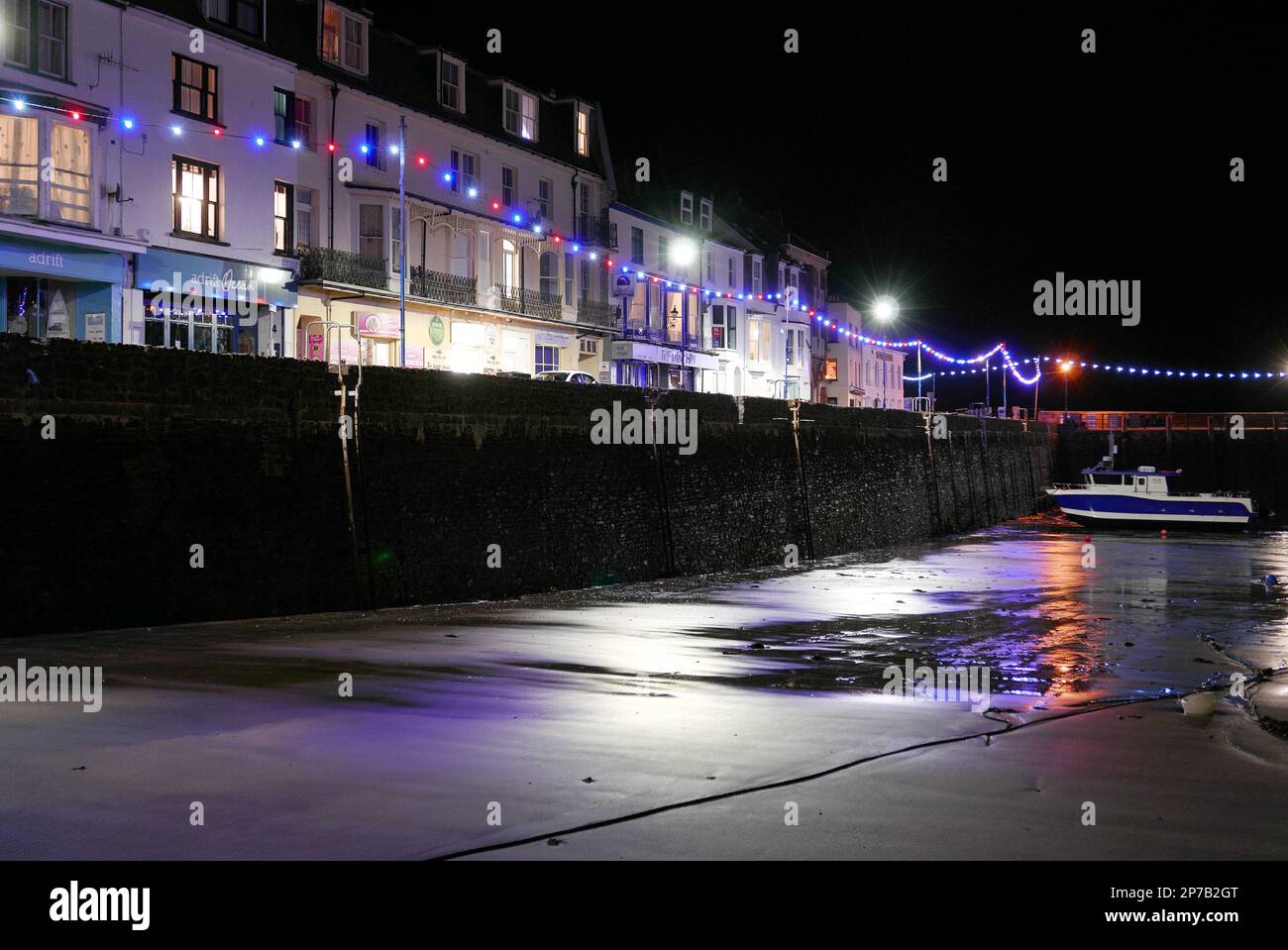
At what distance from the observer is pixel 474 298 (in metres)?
36.5

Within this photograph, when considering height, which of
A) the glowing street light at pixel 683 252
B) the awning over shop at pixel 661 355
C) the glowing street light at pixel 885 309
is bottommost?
the awning over shop at pixel 661 355

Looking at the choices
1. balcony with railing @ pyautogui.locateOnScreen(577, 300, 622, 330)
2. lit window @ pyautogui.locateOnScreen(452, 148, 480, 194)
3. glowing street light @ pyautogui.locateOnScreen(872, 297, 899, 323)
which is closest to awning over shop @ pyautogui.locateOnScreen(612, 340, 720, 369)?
balcony with railing @ pyautogui.locateOnScreen(577, 300, 622, 330)

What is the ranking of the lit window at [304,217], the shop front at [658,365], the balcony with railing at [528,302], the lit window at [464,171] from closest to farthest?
the lit window at [304,217]
the lit window at [464,171]
the balcony with railing at [528,302]
the shop front at [658,365]

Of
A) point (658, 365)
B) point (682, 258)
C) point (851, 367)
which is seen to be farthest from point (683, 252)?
point (851, 367)

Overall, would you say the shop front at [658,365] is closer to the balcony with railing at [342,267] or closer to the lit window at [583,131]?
the lit window at [583,131]

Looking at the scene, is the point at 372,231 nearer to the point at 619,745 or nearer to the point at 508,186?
the point at 508,186

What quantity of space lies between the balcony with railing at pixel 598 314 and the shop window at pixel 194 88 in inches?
661

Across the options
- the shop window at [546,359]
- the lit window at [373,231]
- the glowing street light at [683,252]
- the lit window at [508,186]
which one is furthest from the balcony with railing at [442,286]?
the glowing street light at [683,252]

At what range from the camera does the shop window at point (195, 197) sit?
87.1ft

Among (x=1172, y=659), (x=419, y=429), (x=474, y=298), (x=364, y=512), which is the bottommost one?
(x=1172, y=659)
